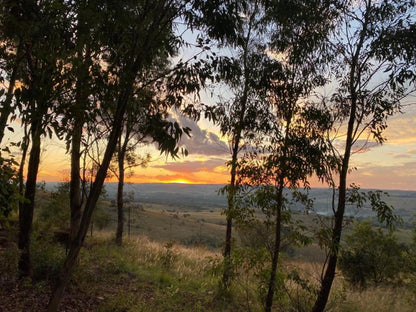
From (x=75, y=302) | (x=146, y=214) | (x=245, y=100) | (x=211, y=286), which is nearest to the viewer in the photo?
(x=75, y=302)

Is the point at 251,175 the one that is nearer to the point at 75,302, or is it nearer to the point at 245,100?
the point at 245,100

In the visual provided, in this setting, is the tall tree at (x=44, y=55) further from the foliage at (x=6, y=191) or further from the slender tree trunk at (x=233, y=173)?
the slender tree trunk at (x=233, y=173)

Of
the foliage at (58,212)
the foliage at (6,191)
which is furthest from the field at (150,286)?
the foliage at (6,191)

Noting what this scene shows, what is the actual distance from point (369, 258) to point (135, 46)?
18690mm

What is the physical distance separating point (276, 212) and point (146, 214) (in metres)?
60.3

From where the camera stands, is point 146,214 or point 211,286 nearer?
point 211,286

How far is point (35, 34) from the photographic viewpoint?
4941mm

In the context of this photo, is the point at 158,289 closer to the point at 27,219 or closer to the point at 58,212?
the point at 27,219

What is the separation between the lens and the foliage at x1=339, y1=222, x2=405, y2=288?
1762 centimetres

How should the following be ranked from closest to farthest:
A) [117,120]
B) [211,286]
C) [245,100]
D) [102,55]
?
[117,120] → [102,55] → [245,100] → [211,286]

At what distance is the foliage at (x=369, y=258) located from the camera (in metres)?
17.6

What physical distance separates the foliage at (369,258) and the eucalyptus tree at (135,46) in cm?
1515

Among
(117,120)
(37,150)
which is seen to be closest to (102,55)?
(117,120)

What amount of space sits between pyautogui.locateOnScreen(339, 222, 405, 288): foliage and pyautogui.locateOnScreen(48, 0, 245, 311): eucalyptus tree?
15.1m
